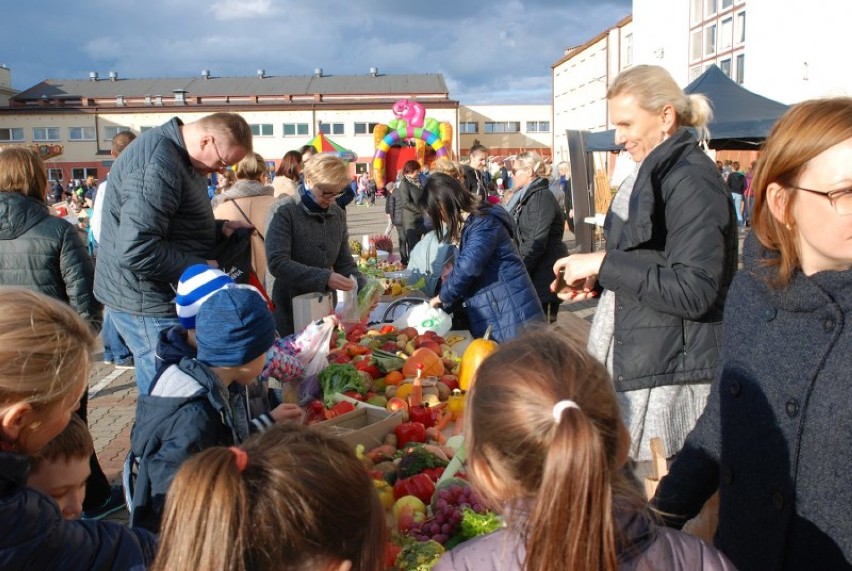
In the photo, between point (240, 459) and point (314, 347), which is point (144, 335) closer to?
point (314, 347)

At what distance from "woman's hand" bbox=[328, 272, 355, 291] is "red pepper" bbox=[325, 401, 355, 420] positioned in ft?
3.98

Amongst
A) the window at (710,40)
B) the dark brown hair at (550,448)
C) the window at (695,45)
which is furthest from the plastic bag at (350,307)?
the window at (695,45)

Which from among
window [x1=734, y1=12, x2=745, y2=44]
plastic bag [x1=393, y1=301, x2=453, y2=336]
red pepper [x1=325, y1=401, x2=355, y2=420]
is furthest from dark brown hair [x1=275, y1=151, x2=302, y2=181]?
window [x1=734, y1=12, x2=745, y2=44]

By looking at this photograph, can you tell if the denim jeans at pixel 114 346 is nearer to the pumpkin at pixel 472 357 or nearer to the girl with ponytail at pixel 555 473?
the pumpkin at pixel 472 357

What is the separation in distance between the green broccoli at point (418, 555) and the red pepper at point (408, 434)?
0.87 metres

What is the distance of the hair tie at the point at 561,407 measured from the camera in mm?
1085

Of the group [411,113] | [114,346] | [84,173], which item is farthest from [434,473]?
[84,173]

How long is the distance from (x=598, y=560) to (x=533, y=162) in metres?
5.13

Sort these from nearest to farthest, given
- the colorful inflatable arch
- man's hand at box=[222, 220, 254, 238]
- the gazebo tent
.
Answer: man's hand at box=[222, 220, 254, 238] < the gazebo tent < the colorful inflatable arch

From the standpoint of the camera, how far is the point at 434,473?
8.45ft

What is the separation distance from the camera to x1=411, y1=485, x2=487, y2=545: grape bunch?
2.14 m

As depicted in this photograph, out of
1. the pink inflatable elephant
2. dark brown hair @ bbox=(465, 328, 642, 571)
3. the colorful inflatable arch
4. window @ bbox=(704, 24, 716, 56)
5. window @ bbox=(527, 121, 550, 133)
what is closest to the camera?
dark brown hair @ bbox=(465, 328, 642, 571)

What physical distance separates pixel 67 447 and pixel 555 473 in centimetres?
138

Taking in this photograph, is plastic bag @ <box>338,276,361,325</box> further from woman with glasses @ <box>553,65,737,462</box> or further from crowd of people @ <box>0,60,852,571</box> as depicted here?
woman with glasses @ <box>553,65,737,462</box>
